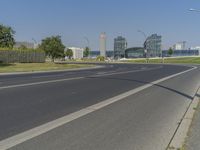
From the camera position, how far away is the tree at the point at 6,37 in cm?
5198

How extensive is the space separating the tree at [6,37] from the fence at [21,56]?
8.38 feet

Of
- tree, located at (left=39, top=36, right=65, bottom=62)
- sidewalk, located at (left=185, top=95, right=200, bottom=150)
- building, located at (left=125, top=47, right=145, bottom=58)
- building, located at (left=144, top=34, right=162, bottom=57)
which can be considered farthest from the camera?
building, located at (left=125, top=47, right=145, bottom=58)

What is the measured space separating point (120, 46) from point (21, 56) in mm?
94887

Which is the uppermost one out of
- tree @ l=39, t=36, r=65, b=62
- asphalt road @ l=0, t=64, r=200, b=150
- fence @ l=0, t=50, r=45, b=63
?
tree @ l=39, t=36, r=65, b=62

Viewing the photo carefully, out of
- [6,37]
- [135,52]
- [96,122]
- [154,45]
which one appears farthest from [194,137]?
[135,52]

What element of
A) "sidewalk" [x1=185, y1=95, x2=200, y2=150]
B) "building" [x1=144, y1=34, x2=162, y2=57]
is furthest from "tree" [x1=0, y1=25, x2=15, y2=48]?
"building" [x1=144, y1=34, x2=162, y2=57]

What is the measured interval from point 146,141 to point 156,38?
140372mm

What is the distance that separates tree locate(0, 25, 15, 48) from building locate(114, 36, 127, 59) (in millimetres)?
99254

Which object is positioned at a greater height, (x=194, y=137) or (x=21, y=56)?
(x=21, y=56)

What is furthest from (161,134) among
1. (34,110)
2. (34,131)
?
(34,110)

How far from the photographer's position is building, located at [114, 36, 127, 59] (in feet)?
501

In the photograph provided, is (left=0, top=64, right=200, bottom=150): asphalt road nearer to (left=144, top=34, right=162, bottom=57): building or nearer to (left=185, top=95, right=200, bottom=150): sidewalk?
(left=185, top=95, right=200, bottom=150): sidewalk

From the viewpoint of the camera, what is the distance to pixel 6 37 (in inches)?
2099

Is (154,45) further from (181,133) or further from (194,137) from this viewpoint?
(194,137)
